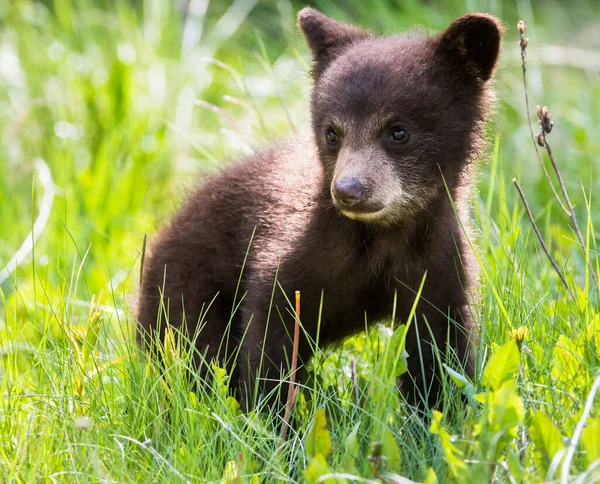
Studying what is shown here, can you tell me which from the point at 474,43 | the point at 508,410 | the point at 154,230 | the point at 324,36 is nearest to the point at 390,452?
the point at 508,410

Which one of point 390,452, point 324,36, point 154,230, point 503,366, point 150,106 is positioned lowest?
point 390,452

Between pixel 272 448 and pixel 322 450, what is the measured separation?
45 centimetres

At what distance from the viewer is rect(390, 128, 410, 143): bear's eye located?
4133 millimetres

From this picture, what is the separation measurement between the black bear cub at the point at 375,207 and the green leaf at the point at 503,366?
0.64 m

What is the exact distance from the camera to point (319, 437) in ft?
11.0

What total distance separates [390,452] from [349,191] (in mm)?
1114

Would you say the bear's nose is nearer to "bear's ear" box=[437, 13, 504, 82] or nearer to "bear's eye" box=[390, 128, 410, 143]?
"bear's eye" box=[390, 128, 410, 143]

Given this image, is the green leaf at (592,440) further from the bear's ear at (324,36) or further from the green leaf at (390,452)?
the bear's ear at (324,36)

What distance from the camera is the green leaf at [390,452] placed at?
331 cm

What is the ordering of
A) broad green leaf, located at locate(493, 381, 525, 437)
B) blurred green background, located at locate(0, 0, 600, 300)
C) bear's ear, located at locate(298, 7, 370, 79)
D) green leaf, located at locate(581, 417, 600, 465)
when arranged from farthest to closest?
1. blurred green background, located at locate(0, 0, 600, 300)
2. bear's ear, located at locate(298, 7, 370, 79)
3. broad green leaf, located at locate(493, 381, 525, 437)
4. green leaf, located at locate(581, 417, 600, 465)

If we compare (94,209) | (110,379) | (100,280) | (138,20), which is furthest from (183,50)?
(110,379)

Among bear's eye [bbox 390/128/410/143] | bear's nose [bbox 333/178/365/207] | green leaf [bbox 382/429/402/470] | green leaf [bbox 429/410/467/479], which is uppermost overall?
bear's eye [bbox 390/128/410/143]

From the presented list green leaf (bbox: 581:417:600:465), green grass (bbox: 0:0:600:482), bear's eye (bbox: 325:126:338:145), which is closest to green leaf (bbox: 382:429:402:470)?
green grass (bbox: 0:0:600:482)

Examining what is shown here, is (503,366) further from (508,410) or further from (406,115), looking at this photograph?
(406,115)
